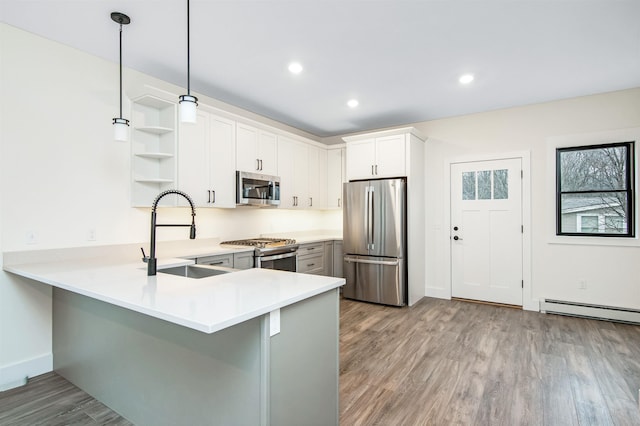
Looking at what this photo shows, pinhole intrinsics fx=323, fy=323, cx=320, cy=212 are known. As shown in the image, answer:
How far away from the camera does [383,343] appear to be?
127 inches

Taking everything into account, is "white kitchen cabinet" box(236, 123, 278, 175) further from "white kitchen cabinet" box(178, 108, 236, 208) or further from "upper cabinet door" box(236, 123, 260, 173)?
"white kitchen cabinet" box(178, 108, 236, 208)

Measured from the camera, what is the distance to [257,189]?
4152 mm

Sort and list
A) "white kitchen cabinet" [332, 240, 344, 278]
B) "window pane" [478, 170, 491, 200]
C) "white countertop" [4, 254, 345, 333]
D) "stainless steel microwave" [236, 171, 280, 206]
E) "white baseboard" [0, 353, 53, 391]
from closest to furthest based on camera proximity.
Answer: "white countertop" [4, 254, 345, 333] → "white baseboard" [0, 353, 53, 391] → "stainless steel microwave" [236, 171, 280, 206] → "window pane" [478, 170, 491, 200] → "white kitchen cabinet" [332, 240, 344, 278]

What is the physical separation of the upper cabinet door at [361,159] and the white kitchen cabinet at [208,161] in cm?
187

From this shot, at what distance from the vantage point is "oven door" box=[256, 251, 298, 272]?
12.6 feet

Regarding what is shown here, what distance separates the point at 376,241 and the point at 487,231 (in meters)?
1.56

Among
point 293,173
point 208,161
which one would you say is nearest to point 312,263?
point 293,173

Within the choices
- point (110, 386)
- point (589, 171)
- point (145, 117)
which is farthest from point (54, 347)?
point (589, 171)

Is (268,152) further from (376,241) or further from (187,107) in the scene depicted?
(187,107)

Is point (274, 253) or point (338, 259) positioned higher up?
point (274, 253)

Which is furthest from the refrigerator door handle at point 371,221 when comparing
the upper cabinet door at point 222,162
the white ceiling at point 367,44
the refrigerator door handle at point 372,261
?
the upper cabinet door at point 222,162

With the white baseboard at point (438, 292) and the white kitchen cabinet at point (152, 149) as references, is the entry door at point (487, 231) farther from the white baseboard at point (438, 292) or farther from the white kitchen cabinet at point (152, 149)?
the white kitchen cabinet at point (152, 149)

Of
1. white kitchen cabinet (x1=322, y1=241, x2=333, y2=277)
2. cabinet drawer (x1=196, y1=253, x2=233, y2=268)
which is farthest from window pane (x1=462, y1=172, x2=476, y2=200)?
cabinet drawer (x1=196, y1=253, x2=233, y2=268)

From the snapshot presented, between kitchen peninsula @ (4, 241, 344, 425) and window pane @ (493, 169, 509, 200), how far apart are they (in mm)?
3567
